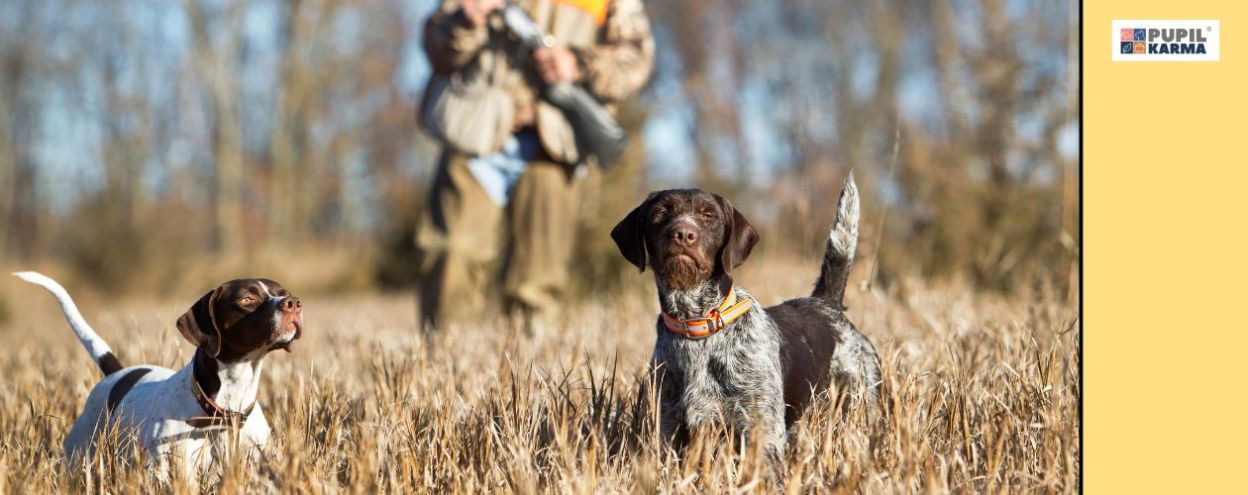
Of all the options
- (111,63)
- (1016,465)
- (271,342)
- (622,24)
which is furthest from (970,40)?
(111,63)

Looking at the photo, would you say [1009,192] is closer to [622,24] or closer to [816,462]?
[622,24]

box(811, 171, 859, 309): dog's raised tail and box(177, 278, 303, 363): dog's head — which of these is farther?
box(811, 171, 859, 309): dog's raised tail

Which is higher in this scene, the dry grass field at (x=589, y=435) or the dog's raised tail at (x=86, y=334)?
the dog's raised tail at (x=86, y=334)

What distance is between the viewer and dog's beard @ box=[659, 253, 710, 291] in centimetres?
290

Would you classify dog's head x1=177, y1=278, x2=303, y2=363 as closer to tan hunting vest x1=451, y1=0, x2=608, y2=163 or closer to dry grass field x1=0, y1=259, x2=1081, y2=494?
dry grass field x1=0, y1=259, x2=1081, y2=494

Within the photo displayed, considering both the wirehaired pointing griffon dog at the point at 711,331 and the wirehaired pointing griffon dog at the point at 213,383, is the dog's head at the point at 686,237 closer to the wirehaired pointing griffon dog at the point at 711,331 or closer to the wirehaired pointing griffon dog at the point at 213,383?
the wirehaired pointing griffon dog at the point at 711,331

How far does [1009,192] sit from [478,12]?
4989 mm

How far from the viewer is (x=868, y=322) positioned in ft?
16.8

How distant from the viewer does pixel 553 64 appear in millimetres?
6059

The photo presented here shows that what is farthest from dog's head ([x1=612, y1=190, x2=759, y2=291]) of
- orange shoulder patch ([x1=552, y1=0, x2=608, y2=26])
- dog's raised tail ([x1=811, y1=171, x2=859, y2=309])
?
orange shoulder patch ([x1=552, y1=0, x2=608, y2=26])

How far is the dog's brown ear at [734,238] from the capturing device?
2955 millimetres

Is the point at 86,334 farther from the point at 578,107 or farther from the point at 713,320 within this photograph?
the point at 578,107
